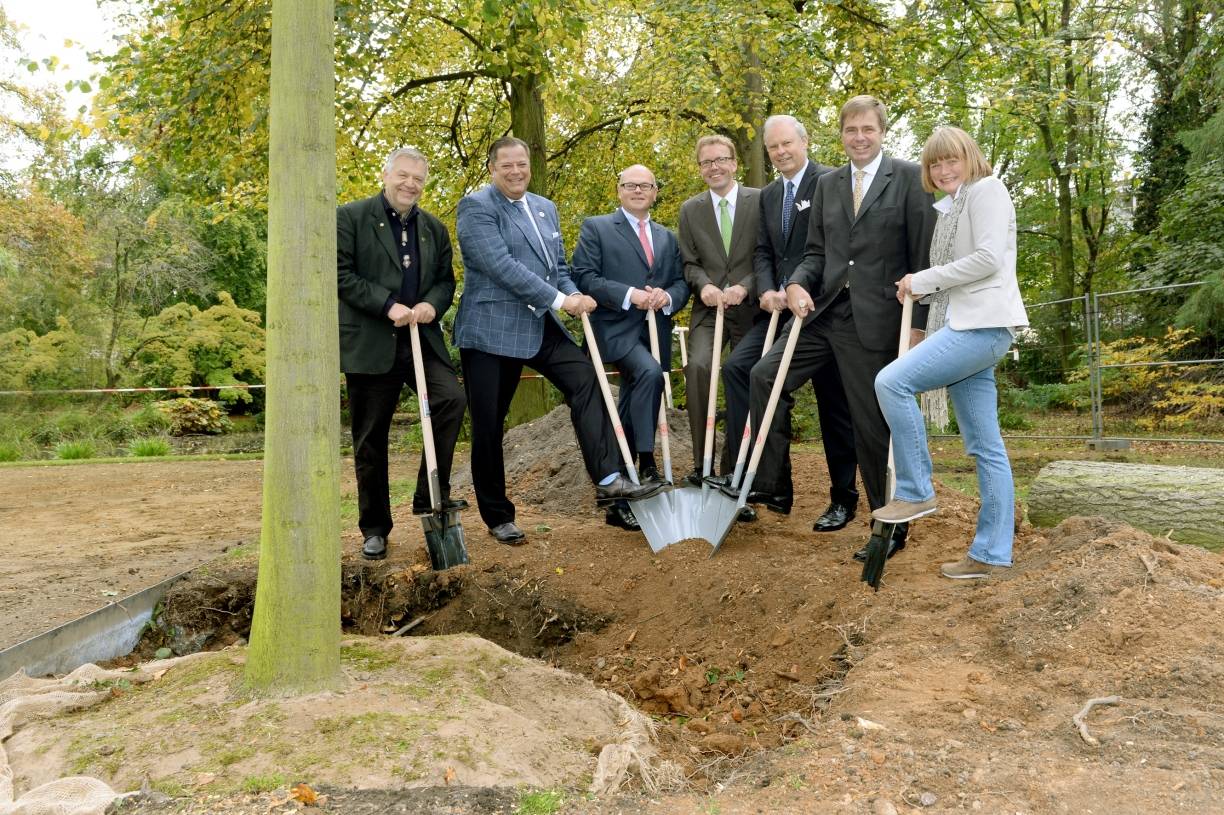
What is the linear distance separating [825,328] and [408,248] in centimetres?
228

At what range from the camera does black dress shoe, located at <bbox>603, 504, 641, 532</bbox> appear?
220 inches

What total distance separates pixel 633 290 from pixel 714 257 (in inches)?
20.6

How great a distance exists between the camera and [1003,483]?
13.4 feet

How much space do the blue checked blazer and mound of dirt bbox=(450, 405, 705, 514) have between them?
1.93 meters

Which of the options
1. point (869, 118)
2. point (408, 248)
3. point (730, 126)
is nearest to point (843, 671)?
point (869, 118)

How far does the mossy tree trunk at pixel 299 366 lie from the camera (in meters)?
2.91

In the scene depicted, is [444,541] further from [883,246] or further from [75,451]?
[75,451]

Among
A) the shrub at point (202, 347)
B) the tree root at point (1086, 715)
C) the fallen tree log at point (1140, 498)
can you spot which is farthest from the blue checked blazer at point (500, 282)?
the shrub at point (202, 347)

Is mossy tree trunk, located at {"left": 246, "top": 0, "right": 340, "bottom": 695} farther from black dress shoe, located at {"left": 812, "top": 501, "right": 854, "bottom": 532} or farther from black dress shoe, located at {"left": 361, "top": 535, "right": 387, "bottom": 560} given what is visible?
black dress shoe, located at {"left": 812, "top": 501, "right": 854, "bottom": 532}

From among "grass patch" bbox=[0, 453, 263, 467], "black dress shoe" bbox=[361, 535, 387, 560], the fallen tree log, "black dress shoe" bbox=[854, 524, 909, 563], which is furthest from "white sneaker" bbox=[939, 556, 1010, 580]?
"grass patch" bbox=[0, 453, 263, 467]

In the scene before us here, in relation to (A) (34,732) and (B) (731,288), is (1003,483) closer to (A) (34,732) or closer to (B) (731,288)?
(B) (731,288)

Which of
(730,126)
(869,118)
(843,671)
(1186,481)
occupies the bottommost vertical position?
(843,671)

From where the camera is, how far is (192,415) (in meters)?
18.5

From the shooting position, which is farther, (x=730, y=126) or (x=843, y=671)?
(x=730, y=126)
